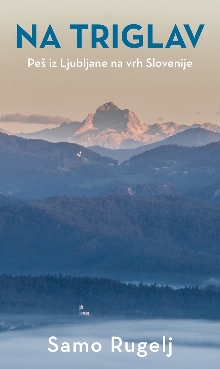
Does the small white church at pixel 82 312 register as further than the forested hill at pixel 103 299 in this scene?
No

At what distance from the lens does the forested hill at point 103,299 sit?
14388cm

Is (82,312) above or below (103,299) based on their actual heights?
below

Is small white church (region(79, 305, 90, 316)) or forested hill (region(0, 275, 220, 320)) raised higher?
forested hill (region(0, 275, 220, 320))

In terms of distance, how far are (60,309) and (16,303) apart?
4557 millimetres

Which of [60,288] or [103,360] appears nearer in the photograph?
[103,360]

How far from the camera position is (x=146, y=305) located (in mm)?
147375

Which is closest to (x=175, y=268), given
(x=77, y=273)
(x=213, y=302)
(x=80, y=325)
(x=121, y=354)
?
(x=77, y=273)

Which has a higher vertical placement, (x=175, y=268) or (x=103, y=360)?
(x=175, y=268)

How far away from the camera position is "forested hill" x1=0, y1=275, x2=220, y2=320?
143875 mm

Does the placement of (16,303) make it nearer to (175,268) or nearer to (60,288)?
(60,288)

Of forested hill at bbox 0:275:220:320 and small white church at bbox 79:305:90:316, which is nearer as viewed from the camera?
small white church at bbox 79:305:90:316

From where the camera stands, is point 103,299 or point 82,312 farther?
point 103,299

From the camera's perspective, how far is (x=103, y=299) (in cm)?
14775

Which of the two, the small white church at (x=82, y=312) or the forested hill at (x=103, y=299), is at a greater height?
the forested hill at (x=103, y=299)
